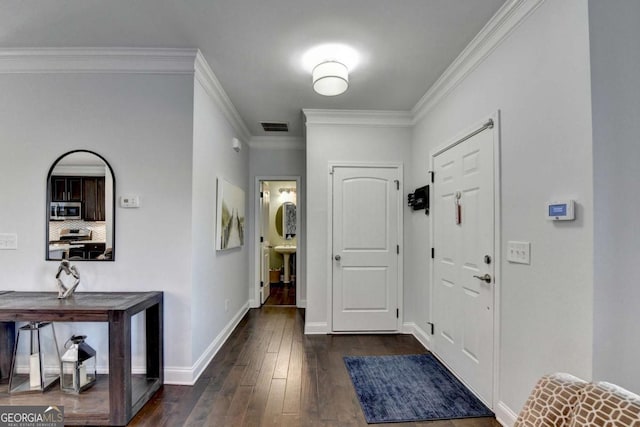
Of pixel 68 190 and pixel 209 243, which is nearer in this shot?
pixel 68 190

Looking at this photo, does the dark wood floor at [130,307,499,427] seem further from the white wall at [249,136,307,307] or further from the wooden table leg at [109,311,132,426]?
Answer: the white wall at [249,136,307,307]

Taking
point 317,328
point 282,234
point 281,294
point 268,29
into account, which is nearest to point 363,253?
point 317,328

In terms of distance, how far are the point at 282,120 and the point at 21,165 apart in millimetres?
2580

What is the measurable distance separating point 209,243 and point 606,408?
2817mm

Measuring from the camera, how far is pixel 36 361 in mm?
2229

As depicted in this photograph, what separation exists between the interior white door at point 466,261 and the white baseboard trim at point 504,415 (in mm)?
104

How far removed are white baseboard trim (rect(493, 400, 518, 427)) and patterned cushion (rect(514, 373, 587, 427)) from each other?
1171mm

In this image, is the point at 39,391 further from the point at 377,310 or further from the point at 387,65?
the point at 387,65

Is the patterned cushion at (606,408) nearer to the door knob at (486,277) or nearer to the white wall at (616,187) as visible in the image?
the white wall at (616,187)

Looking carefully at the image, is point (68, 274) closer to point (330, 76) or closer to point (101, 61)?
point (101, 61)

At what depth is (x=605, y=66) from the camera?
1439 mm

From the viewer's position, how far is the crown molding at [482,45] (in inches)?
73.7

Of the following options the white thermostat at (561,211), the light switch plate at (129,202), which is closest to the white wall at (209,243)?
the light switch plate at (129,202)

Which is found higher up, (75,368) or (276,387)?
(75,368)
